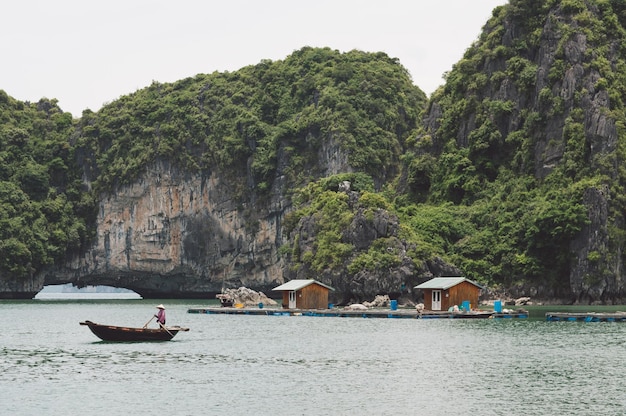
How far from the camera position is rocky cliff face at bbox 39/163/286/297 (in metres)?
139

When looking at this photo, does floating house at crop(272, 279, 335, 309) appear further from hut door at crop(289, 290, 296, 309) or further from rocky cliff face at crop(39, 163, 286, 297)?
rocky cliff face at crop(39, 163, 286, 297)

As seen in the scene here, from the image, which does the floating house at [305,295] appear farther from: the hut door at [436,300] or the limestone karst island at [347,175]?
the hut door at [436,300]

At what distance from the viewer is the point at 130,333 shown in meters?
53.1

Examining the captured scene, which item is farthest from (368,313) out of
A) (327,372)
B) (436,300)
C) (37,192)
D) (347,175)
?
(37,192)

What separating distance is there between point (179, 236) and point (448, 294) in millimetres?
71242

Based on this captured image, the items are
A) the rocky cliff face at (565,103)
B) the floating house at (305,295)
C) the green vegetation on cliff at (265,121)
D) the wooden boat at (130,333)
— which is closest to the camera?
the wooden boat at (130,333)

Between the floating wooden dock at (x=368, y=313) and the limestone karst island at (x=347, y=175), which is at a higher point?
the limestone karst island at (x=347, y=175)

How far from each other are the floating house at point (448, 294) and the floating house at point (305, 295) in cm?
1024

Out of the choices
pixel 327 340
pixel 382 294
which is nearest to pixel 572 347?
pixel 327 340

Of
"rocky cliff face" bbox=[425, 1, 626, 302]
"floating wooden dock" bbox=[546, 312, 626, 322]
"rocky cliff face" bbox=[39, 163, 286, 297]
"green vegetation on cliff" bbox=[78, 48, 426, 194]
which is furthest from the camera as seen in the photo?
"rocky cliff face" bbox=[39, 163, 286, 297]

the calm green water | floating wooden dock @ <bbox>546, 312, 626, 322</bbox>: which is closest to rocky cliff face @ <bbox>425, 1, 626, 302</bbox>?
floating wooden dock @ <bbox>546, 312, 626, 322</bbox>

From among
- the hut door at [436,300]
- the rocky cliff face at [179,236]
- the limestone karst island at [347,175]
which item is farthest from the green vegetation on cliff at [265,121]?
the hut door at [436,300]

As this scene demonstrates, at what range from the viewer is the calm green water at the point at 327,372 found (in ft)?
107

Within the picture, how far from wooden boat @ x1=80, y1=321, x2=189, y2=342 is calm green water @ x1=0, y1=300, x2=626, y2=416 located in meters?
0.73
